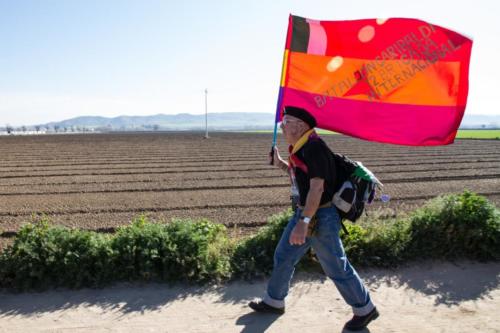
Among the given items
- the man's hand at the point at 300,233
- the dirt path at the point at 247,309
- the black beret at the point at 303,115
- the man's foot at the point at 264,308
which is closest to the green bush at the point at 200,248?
the dirt path at the point at 247,309

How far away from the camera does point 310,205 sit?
9.30 ft

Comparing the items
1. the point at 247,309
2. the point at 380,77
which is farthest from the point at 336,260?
the point at 380,77

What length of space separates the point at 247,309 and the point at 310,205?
1.25 metres

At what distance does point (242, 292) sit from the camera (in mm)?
3781

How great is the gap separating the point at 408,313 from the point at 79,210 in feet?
23.0

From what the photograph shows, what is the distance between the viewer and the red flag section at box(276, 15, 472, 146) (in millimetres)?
3391

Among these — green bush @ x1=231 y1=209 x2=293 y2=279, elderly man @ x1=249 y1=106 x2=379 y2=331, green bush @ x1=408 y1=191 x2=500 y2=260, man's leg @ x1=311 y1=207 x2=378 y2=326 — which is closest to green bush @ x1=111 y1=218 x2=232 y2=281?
green bush @ x1=231 y1=209 x2=293 y2=279

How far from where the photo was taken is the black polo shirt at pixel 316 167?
9.18ft

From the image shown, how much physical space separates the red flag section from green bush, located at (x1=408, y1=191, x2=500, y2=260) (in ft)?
5.47

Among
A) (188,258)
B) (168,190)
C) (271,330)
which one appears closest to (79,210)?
(168,190)

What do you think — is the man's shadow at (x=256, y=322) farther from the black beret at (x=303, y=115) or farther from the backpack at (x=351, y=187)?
the black beret at (x=303, y=115)

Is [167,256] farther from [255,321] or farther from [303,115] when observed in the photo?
[303,115]

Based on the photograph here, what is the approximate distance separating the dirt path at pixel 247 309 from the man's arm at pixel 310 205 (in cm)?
82

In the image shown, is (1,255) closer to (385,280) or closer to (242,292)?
(242,292)
